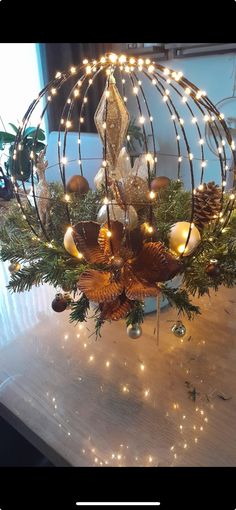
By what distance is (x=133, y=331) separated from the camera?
0.49 metres

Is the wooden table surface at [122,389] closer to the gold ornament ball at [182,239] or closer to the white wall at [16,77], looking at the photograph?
the gold ornament ball at [182,239]

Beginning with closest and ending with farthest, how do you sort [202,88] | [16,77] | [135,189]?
[135,189]
[202,88]
[16,77]

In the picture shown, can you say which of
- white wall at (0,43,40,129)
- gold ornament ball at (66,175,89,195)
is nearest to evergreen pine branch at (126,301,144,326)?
gold ornament ball at (66,175,89,195)

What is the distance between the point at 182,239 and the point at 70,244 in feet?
0.52

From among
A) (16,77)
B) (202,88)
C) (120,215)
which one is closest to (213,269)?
(120,215)

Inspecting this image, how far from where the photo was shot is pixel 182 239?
49 cm

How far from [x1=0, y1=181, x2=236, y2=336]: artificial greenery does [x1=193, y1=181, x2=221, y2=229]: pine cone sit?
0.06 ft

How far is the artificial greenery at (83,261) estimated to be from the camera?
487 mm

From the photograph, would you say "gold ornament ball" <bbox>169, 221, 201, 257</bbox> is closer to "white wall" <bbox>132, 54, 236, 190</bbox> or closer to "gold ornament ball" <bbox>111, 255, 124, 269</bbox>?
"gold ornament ball" <bbox>111, 255, 124, 269</bbox>

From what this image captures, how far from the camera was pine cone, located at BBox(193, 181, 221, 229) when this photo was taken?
54 centimetres

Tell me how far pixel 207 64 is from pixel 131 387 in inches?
66.8

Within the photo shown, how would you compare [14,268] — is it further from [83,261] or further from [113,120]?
[113,120]
